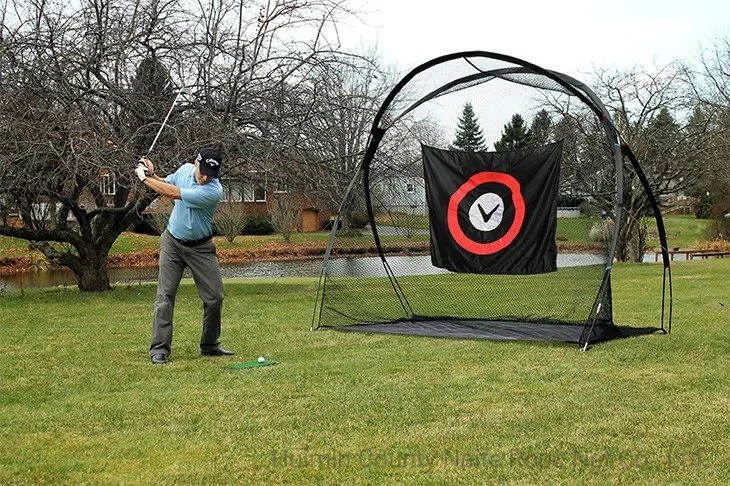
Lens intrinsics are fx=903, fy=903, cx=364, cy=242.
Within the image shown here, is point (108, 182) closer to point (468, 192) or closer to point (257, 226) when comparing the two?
point (468, 192)

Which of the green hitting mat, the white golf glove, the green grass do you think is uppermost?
the white golf glove

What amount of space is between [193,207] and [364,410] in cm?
283

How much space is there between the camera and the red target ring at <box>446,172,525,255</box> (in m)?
9.28

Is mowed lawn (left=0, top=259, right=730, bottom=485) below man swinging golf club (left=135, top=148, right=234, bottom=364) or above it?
below

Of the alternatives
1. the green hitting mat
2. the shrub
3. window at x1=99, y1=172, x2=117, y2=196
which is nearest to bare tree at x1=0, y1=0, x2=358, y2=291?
window at x1=99, y1=172, x2=117, y2=196

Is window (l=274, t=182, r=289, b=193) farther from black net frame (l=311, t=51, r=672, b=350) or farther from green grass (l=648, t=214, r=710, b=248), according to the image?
green grass (l=648, t=214, r=710, b=248)

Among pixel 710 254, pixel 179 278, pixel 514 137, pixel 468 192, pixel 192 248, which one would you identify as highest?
pixel 514 137

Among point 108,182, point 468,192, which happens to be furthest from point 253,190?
point 468,192

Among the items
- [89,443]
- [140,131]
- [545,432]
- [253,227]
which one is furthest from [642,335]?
[253,227]

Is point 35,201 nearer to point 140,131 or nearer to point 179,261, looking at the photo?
point 140,131

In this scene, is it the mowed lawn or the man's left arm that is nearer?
the mowed lawn

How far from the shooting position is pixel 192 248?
303 inches

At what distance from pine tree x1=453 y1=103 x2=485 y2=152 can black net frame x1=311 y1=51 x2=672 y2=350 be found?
14.0 inches

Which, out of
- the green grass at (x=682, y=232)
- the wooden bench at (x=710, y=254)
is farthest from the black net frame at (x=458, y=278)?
the green grass at (x=682, y=232)
